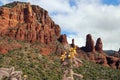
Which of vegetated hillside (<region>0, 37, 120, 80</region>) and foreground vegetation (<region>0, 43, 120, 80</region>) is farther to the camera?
vegetated hillside (<region>0, 37, 120, 80</region>)

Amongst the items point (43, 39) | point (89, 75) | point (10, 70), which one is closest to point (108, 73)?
point (89, 75)

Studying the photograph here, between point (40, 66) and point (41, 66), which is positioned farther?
point (41, 66)

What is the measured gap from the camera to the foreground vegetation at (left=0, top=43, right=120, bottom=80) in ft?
484

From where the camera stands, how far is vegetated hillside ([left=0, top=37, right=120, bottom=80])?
484 feet

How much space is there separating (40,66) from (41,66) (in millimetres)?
449

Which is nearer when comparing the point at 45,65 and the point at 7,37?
the point at 45,65

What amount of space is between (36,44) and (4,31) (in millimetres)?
15601

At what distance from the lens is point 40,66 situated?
161m

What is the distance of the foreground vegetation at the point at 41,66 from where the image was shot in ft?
484

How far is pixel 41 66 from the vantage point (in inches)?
6348

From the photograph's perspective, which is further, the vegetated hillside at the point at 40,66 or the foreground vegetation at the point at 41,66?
the vegetated hillside at the point at 40,66

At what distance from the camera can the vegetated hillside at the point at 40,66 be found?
14760cm

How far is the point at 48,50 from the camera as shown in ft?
616

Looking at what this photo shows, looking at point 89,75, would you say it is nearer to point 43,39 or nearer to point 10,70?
point 43,39
